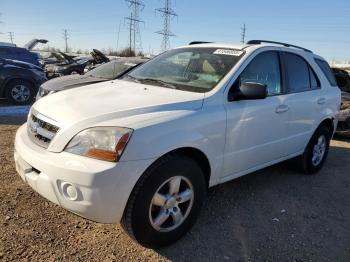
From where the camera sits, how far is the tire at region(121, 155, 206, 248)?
2.91 meters

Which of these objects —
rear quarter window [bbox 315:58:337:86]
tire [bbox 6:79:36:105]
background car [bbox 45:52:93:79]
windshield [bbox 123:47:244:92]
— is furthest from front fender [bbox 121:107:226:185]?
background car [bbox 45:52:93:79]

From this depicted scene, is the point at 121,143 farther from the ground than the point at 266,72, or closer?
closer

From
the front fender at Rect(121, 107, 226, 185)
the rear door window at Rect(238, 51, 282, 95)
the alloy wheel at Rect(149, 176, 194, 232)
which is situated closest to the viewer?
the front fender at Rect(121, 107, 226, 185)

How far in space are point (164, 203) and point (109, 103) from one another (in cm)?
95

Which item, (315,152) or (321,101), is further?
(315,152)

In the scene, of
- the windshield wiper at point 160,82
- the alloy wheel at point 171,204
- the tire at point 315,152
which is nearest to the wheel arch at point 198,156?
the alloy wheel at point 171,204

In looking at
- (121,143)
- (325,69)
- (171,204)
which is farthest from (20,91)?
(121,143)

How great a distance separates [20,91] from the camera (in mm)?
10344

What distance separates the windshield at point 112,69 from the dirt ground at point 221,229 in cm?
398

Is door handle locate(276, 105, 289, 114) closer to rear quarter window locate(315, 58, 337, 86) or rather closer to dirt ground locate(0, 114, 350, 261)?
dirt ground locate(0, 114, 350, 261)

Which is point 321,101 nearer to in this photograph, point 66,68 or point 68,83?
point 68,83

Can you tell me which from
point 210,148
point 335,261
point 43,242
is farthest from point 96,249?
point 335,261

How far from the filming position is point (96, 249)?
3178 mm

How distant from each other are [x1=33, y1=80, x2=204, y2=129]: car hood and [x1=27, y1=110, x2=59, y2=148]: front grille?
0.17ft
